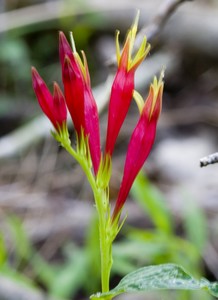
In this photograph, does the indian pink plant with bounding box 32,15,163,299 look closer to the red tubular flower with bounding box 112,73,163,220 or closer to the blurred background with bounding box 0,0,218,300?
the red tubular flower with bounding box 112,73,163,220

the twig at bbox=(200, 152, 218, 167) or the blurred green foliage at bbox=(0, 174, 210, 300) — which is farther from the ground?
the twig at bbox=(200, 152, 218, 167)

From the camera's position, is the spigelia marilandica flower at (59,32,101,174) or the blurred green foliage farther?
the blurred green foliage

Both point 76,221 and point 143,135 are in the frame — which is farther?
point 76,221

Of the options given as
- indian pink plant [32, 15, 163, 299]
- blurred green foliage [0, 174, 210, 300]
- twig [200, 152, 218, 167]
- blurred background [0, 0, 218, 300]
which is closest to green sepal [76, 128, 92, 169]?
indian pink plant [32, 15, 163, 299]

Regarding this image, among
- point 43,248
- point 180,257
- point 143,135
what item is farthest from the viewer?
point 43,248

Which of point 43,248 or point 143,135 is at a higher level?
point 143,135

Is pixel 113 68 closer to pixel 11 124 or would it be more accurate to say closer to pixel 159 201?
pixel 159 201

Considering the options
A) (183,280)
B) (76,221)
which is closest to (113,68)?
(183,280)

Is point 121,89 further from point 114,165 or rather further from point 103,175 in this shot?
point 114,165

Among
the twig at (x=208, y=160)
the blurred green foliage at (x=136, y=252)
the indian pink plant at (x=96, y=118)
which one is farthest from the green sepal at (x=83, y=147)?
the blurred green foliage at (x=136, y=252)
